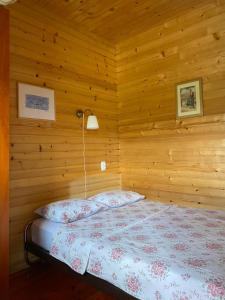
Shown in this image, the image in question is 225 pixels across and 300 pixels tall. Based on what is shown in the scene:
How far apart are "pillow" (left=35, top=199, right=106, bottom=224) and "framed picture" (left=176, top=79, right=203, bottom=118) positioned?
1.50 meters

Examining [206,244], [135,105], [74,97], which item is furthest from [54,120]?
[206,244]

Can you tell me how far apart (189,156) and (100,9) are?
77.9 inches

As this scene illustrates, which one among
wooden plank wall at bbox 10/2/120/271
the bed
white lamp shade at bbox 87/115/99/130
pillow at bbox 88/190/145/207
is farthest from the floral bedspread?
white lamp shade at bbox 87/115/99/130

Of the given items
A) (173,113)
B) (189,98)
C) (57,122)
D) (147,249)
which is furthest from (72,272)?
(189,98)

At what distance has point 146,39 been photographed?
318cm

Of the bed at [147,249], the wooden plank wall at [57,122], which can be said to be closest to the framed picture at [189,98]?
the wooden plank wall at [57,122]

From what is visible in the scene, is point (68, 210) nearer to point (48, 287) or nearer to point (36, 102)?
point (48, 287)

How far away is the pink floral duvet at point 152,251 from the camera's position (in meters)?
1.23

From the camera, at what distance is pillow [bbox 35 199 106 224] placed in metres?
2.13

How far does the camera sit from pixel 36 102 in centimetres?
249

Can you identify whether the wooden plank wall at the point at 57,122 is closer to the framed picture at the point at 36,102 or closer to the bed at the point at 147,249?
the framed picture at the point at 36,102

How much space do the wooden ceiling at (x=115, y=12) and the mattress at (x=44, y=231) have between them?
2258 millimetres

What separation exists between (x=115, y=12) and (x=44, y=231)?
98.4 inches

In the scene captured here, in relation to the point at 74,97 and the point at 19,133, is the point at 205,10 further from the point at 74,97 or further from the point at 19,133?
the point at 19,133
